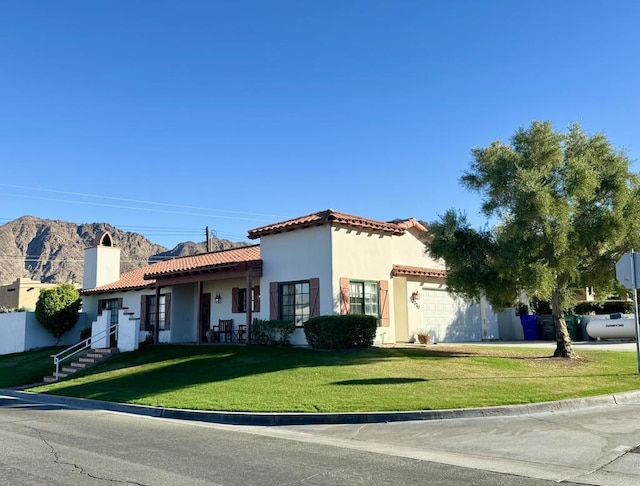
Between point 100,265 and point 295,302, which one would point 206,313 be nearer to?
point 295,302

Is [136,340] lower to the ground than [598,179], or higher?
lower

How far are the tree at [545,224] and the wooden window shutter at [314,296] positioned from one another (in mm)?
4199

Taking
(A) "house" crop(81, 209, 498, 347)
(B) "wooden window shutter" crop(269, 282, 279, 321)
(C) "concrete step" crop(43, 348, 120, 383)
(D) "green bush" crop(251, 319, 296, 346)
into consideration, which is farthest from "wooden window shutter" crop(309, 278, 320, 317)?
(C) "concrete step" crop(43, 348, 120, 383)

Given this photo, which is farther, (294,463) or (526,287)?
(526,287)

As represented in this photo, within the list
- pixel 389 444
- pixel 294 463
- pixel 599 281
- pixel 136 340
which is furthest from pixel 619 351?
pixel 136 340

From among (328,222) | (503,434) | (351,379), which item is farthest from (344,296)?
(503,434)

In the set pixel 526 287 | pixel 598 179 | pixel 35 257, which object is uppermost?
pixel 35 257

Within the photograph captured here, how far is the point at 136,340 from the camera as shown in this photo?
23.9m

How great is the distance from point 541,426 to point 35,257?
444 feet

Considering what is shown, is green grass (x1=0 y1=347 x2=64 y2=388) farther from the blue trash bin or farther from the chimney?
the blue trash bin

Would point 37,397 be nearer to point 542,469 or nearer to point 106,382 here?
point 106,382

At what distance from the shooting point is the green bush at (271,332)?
20.2m

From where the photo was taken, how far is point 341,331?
60.2 ft

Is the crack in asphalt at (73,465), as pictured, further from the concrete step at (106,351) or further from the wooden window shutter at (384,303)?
the concrete step at (106,351)
